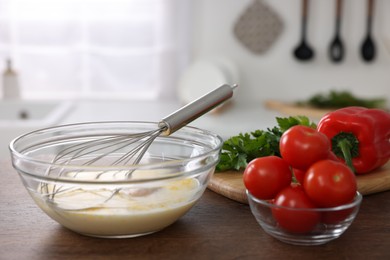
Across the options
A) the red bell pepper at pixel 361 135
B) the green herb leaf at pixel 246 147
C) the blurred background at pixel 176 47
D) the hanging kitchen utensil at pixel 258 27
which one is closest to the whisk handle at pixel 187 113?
the green herb leaf at pixel 246 147

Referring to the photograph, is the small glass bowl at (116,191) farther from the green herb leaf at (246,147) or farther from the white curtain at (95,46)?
the white curtain at (95,46)

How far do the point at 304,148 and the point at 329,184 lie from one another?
0.07 meters

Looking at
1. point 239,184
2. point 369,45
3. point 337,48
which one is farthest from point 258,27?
point 239,184

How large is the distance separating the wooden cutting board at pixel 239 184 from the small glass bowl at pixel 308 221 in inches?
6.9

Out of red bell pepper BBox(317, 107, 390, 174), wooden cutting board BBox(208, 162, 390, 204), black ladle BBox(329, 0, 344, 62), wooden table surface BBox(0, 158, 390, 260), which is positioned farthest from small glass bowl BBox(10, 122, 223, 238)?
black ladle BBox(329, 0, 344, 62)

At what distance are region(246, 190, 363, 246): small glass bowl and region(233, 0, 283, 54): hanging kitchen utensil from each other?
78.6 inches

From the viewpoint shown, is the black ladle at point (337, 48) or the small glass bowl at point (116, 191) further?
the black ladle at point (337, 48)

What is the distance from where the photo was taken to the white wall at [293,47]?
2.78 meters

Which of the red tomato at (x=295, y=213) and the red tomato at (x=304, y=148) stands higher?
the red tomato at (x=304, y=148)

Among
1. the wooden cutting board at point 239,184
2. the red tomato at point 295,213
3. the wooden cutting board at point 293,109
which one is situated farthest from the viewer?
the wooden cutting board at point 293,109

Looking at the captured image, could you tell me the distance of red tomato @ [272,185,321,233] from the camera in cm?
82

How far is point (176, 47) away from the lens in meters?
2.79

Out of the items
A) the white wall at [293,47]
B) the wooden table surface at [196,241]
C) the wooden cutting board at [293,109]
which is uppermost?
the wooden table surface at [196,241]

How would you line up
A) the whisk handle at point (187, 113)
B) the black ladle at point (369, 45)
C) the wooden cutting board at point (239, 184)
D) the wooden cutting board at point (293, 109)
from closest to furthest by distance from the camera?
1. the whisk handle at point (187, 113)
2. the wooden cutting board at point (239, 184)
3. the wooden cutting board at point (293, 109)
4. the black ladle at point (369, 45)
